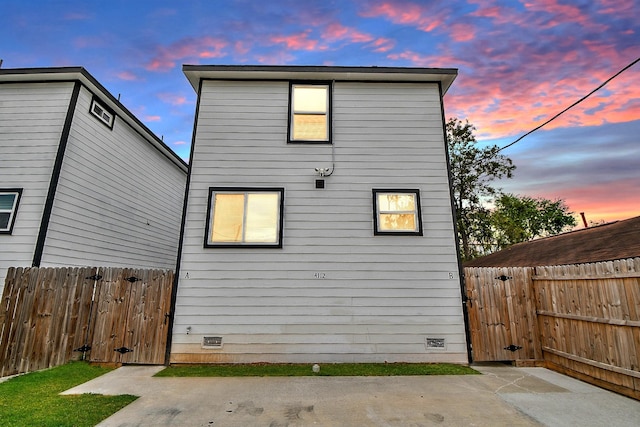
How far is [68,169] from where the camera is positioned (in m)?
6.41

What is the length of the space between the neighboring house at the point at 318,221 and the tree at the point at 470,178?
14606mm

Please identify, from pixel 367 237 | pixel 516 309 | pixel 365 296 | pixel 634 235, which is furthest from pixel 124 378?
pixel 634 235

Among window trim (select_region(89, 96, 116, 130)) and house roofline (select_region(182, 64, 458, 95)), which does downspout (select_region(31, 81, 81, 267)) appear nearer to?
window trim (select_region(89, 96, 116, 130))

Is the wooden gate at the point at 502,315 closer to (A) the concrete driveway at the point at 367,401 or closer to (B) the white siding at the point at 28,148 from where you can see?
(A) the concrete driveway at the point at 367,401

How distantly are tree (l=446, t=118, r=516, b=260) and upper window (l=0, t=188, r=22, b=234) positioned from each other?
810 inches

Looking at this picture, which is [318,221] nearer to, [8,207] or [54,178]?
[54,178]

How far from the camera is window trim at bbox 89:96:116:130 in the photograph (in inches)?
283

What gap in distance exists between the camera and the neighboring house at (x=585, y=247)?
17.8ft

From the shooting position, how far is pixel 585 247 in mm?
6531

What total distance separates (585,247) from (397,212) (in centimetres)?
490

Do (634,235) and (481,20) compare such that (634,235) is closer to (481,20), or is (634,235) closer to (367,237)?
(367,237)

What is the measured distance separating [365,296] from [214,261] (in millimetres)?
3165

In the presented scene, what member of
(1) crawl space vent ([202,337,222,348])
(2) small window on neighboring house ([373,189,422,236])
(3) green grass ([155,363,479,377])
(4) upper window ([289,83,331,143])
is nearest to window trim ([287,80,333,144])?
(4) upper window ([289,83,331,143])

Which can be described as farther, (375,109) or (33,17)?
(33,17)
